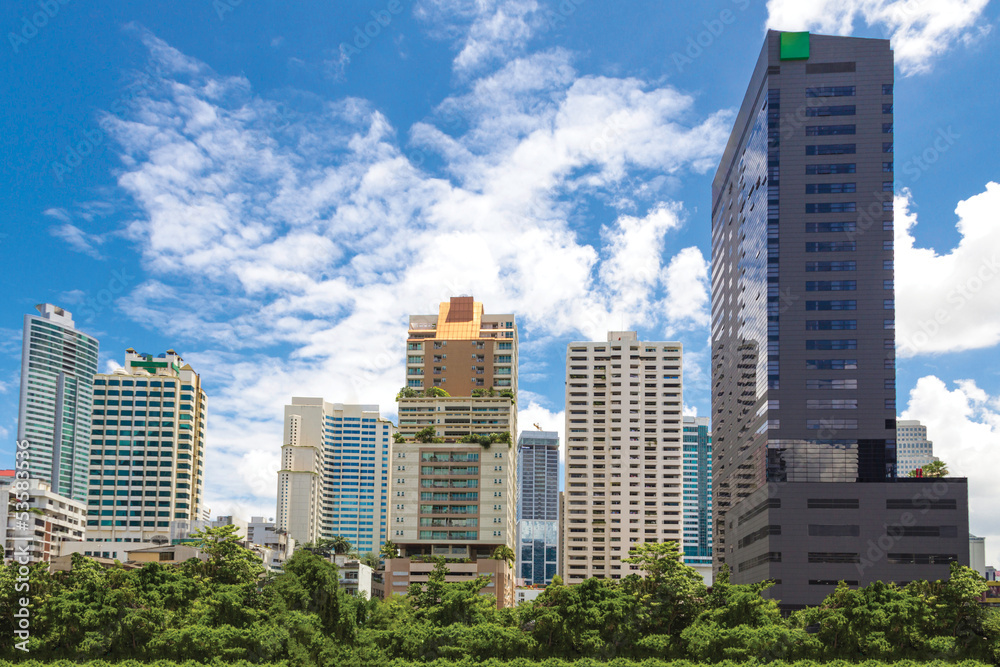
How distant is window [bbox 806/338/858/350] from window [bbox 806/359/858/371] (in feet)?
4.75

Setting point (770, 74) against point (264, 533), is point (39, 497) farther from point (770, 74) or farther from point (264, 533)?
point (770, 74)

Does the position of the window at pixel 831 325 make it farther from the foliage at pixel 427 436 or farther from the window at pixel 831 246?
the foliage at pixel 427 436

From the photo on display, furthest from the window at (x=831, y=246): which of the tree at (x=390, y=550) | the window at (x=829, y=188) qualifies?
the tree at (x=390, y=550)

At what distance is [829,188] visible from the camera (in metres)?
108

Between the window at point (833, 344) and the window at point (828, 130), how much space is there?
2474 cm

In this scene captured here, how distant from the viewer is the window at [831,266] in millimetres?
107188

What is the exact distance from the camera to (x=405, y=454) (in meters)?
133

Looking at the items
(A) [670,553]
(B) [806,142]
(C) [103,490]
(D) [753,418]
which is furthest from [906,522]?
(C) [103,490]

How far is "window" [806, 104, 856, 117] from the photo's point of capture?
4279 inches

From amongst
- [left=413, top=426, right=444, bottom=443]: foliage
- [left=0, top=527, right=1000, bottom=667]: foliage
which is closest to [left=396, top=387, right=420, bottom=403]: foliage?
[left=413, top=426, right=444, bottom=443]: foliage

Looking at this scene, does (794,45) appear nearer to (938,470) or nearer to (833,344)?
(833,344)

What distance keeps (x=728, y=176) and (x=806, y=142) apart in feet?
92.2

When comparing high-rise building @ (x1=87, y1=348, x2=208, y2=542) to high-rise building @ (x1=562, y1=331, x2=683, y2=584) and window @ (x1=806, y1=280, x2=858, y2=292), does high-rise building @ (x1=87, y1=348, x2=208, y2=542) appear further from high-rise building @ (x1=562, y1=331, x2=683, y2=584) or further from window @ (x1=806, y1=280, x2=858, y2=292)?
window @ (x1=806, y1=280, x2=858, y2=292)

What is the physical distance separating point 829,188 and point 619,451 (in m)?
97.1
